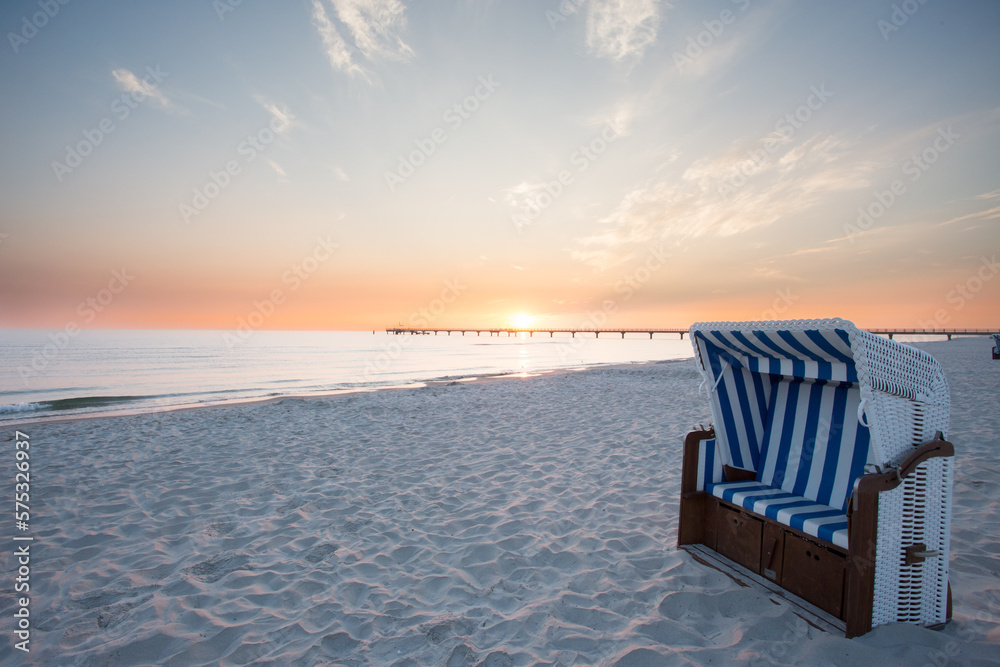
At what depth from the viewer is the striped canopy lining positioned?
2.77 metres

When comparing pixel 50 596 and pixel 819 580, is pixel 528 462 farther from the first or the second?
pixel 50 596

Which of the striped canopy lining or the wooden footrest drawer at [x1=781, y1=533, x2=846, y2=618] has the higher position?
the striped canopy lining

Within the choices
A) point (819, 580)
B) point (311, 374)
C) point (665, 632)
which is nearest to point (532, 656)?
point (665, 632)

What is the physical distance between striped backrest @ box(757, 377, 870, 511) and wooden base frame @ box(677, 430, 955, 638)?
0.33 m

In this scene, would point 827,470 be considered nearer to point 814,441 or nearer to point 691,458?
point 814,441

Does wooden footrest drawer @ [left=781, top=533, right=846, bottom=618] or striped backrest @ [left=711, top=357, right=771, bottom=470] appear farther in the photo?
striped backrest @ [left=711, top=357, right=771, bottom=470]

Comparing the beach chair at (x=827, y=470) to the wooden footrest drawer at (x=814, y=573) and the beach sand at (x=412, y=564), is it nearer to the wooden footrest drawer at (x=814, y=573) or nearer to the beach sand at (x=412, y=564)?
the wooden footrest drawer at (x=814, y=573)

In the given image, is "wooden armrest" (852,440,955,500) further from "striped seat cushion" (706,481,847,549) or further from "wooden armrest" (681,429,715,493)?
"wooden armrest" (681,429,715,493)

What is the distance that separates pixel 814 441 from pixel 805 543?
797mm

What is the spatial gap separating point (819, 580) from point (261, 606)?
352 centimetres

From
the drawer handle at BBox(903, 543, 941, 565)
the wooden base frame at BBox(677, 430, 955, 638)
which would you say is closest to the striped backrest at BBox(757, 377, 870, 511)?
the wooden base frame at BBox(677, 430, 955, 638)

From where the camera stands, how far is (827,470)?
3.02 m

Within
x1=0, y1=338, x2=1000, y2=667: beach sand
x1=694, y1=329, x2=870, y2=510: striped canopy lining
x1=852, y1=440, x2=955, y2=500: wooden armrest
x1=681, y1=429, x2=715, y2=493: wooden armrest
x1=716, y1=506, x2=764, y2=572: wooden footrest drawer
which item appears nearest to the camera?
x1=852, y1=440, x2=955, y2=500: wooden armrest

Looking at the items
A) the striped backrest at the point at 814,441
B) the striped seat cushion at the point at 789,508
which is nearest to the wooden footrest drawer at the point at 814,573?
the striped seat cushion at the point at 789,508
